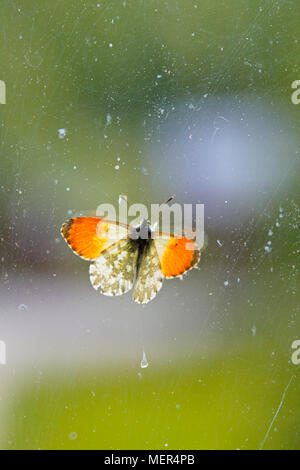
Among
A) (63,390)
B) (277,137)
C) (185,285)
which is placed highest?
(277,137)

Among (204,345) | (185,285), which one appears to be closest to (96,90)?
(185,285)

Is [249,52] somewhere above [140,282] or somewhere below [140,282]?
above

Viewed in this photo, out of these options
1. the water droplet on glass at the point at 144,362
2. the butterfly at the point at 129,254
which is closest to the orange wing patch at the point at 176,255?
the butterfly at the point at 129,254

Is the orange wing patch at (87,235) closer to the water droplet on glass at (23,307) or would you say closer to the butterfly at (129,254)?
the butterfly at (129,254)

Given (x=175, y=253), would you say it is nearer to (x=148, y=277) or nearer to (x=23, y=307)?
(x=148, y=277)

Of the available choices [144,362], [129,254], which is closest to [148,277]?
[129,254]
